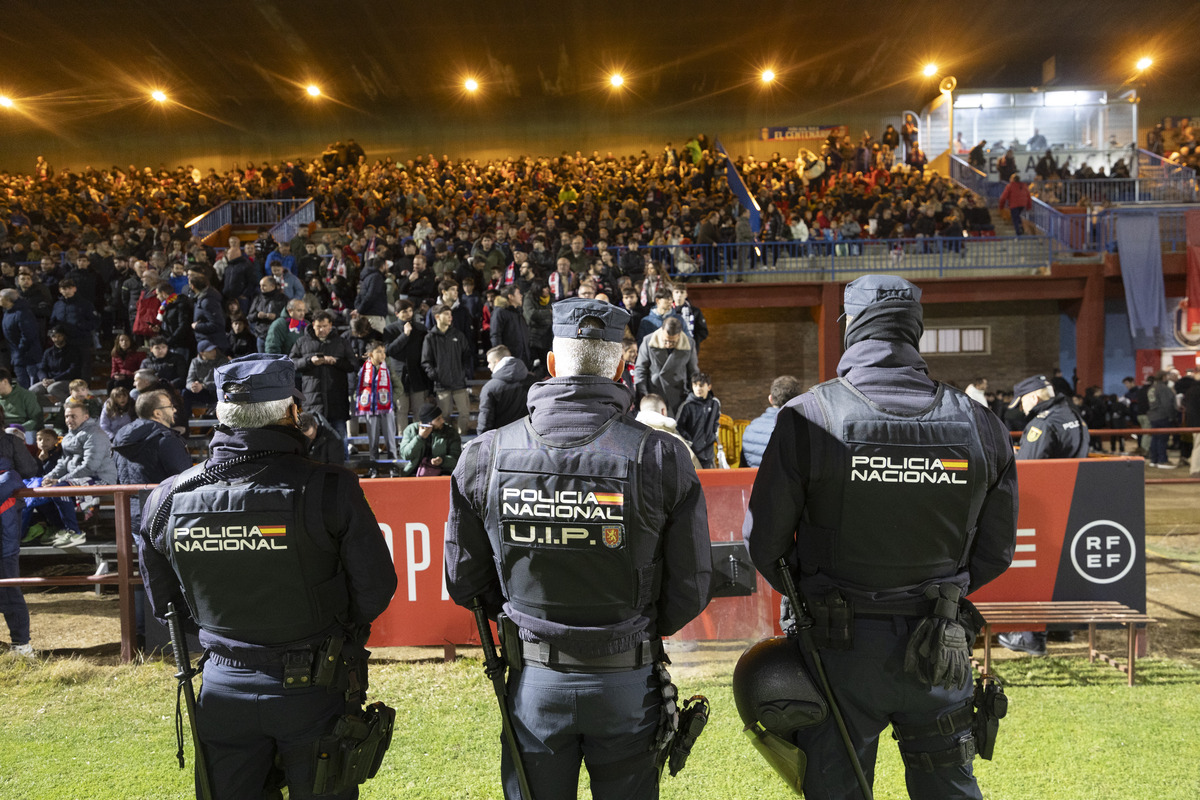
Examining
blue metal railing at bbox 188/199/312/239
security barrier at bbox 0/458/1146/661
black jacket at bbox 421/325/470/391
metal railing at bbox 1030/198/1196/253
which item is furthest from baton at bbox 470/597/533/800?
blue metal railing at bbox 188/199/312/239

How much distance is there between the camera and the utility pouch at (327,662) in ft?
8.43

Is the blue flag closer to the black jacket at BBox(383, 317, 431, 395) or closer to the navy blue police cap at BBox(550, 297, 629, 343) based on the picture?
the black jacket at BBox(383, 317, 431, 395)

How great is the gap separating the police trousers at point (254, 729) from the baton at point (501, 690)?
0.55m

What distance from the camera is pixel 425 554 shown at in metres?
5.11

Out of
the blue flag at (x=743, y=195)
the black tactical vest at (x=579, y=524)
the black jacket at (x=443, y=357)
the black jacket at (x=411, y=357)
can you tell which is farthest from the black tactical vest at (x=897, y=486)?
the blue flag at (x=743, y=195)

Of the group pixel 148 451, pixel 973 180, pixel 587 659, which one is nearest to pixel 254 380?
pixel 587 659

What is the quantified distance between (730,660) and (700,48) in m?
20.9

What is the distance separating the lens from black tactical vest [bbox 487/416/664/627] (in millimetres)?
2369

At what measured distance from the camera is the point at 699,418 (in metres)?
8.01

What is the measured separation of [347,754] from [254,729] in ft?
0.97

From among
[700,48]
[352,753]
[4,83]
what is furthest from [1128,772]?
[4,83]

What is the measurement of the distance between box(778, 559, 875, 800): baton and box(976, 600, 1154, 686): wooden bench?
2.32m

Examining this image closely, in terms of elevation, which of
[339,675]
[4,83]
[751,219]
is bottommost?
[339,675]

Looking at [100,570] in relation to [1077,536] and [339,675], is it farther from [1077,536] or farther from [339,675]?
[1077,536]
